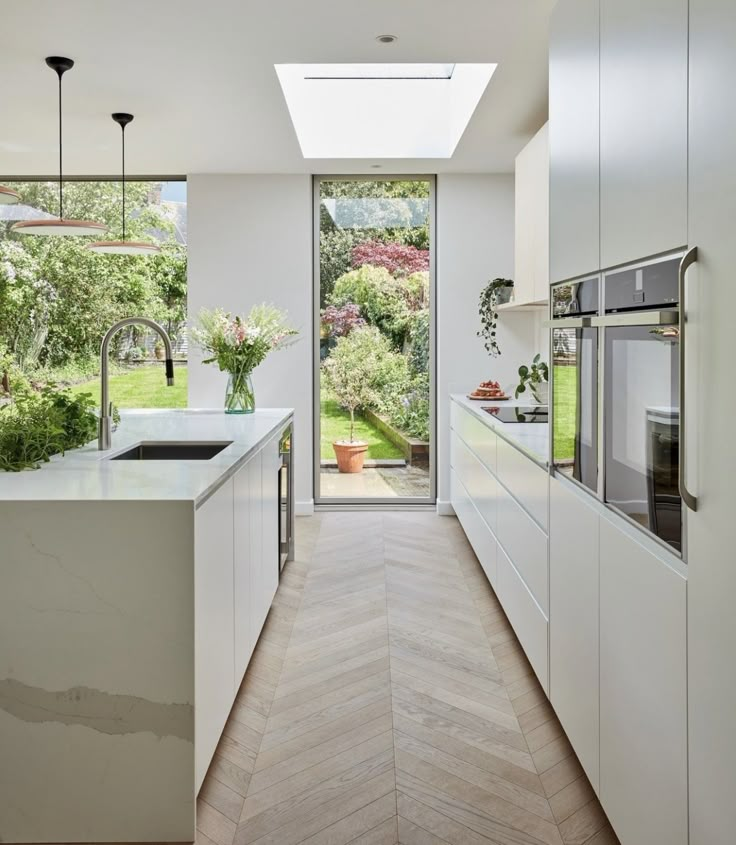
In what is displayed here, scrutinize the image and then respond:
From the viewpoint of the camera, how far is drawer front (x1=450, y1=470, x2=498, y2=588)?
3725 mm

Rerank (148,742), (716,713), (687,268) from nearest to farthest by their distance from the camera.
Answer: (716,713), (687,268), (148,742)

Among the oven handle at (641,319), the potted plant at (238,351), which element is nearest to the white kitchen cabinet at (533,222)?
the potted plant at (238,351)

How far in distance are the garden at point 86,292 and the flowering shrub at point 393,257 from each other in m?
1.33

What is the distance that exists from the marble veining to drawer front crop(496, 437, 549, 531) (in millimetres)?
1359

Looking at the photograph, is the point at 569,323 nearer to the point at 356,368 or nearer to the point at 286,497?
the point at 286,497

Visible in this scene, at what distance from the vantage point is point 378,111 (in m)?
4.96

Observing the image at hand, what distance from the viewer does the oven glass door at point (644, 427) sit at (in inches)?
56.4

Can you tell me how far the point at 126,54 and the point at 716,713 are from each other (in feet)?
10.8

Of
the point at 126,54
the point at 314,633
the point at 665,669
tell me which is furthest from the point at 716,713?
the point at 126,54

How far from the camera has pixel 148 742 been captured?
1832mm

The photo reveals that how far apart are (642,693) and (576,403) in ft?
2.76

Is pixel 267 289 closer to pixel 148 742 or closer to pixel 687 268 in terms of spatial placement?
pixel 148 742

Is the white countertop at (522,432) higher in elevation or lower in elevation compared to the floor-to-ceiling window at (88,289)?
lower

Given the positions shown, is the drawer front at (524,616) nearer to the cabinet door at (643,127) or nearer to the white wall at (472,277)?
the cabinet door at (643,127)
